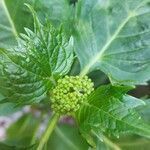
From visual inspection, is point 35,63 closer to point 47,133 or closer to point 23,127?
point 47,133

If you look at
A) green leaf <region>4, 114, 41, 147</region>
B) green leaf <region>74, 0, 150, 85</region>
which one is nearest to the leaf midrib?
green leaf <region>74, 0, 150, 85</region>

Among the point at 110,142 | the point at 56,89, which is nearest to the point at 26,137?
the point at 110,142

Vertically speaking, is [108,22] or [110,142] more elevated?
[108,22]

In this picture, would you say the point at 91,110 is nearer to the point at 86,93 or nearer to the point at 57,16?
the point at 86,93

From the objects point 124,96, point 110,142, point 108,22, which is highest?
point 108,22

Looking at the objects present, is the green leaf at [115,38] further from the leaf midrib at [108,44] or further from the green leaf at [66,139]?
the green leaf at [66,139]

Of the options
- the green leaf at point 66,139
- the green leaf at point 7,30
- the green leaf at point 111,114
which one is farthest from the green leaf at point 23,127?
the green leaf at point 111,114
